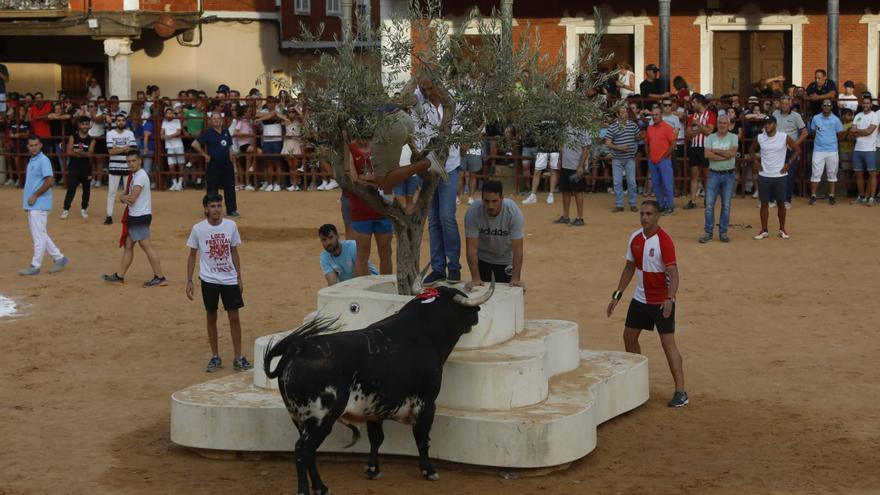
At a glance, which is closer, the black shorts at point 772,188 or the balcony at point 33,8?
the black shorts at point 772,188

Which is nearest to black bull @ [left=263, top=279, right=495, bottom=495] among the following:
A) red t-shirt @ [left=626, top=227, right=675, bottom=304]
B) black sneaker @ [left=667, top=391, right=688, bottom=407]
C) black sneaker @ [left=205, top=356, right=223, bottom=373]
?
red t-shirt @ [left=626, top=227, right=675, bottom=304]

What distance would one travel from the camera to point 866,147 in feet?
74.8

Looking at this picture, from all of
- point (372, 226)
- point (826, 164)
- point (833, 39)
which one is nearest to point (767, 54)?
point (833, 39)

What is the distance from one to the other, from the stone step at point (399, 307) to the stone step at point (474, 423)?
595 mm

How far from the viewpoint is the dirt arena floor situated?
923cm

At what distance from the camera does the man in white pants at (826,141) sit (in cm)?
2292

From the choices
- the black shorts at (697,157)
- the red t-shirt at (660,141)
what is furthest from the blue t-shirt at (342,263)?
the black shorts at (697,157)

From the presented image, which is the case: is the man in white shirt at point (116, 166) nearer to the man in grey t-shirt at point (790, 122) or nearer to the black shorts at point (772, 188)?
the black shorts at point (772, 188)

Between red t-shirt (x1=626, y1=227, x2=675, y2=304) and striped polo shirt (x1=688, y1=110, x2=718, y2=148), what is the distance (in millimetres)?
12779

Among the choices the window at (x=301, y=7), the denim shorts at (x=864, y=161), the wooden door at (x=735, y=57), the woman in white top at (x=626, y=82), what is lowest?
the denim shorts at (x=864, y=161)

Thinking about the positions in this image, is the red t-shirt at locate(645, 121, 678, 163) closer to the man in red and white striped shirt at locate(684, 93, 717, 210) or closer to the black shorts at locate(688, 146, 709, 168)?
the man in red and white striped shirt at locate(684, 93, 717, 210)

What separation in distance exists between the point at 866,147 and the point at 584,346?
11721mm

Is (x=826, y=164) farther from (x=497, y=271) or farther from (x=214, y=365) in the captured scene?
(x=214, y=365)

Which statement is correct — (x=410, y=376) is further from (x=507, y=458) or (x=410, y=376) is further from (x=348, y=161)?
(x=348, y=161)
